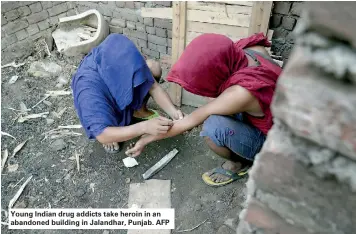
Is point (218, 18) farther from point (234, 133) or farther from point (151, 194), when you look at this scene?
point (151, 194)

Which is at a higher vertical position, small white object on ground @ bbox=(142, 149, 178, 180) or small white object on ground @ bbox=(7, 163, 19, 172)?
small white object on ground @ bbox=(142, 149, 178, 180)

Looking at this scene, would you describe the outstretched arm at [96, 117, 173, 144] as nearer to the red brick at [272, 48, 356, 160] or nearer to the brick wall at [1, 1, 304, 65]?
the red brick at [272, 48, 356, 160]

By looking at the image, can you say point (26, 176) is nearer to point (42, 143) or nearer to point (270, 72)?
point (42, 143)

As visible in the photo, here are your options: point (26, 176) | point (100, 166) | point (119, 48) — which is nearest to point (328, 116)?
point (119, 48)

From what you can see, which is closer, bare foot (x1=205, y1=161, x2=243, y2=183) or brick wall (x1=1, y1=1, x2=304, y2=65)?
bare foot (x1=205, y1=161, x2=243, y2=183)

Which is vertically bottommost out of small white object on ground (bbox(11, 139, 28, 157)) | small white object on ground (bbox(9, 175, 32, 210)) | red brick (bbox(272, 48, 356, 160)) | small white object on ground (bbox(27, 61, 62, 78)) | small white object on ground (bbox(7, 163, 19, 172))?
small white object on ground (bbox(9, 175, 32, 210))

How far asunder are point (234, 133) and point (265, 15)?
55.2 inches

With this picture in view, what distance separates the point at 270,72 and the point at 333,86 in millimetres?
1517

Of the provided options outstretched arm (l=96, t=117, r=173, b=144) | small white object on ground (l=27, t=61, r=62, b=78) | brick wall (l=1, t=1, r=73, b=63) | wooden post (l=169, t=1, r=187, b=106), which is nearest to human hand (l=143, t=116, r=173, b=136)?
outstretched arm (l=96, t=117, r=173, b=144)

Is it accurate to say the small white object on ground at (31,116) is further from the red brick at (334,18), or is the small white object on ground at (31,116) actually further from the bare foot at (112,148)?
the red brick at (334,18)

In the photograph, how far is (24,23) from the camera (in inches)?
183
